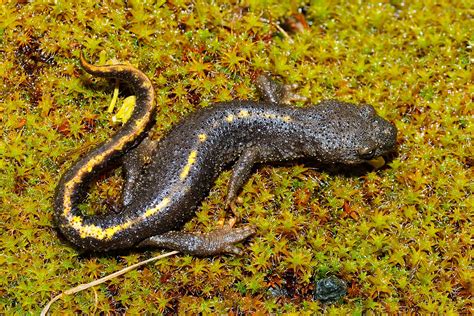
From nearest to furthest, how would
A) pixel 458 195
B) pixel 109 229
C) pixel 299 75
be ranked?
pixel 109 229
pixel 458 195
pixel 299 75

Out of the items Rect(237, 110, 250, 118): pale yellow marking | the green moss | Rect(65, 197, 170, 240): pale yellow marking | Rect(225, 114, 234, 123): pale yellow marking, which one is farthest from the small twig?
Rect(237, 110, 250, 118): pale yellow marking

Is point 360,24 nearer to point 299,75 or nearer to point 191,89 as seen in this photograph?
point 299,75

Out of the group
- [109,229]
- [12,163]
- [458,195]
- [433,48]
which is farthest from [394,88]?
[12,163]

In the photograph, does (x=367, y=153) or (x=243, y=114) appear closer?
(x=367, y=153)

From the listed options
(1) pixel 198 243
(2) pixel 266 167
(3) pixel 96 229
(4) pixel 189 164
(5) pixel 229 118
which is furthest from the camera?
(2) pixel 266 167

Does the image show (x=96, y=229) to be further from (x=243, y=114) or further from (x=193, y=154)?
(x=243, y=114)

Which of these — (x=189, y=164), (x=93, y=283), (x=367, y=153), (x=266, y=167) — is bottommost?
(x=93, y=283)

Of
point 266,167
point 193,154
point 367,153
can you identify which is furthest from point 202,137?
point 367,153
